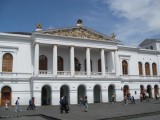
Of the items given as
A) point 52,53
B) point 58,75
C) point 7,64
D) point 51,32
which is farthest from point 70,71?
point 7,64

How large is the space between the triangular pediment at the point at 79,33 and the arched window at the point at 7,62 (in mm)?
6268

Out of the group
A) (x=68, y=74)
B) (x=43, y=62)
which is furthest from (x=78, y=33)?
(x=43, y=62)

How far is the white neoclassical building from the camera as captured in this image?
3197 cm

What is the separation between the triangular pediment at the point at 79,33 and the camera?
112ft

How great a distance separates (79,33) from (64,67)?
605cm

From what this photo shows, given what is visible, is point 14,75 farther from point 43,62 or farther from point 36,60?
point 43,62

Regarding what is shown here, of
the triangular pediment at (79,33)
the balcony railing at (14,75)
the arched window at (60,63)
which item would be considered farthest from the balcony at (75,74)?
the triangular pediment at (79,33)

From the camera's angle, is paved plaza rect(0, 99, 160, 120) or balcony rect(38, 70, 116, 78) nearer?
paved plaza rect(0, 99, 160, 120)

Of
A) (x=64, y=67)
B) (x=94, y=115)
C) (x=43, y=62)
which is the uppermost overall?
(x=43, y=62)

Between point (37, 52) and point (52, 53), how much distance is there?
13.3 ft

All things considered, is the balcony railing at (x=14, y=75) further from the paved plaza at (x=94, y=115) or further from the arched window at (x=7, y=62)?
the paved plaza at (x=94, y=115)

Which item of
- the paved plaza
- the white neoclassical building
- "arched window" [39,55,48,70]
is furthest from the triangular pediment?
the paved plaza

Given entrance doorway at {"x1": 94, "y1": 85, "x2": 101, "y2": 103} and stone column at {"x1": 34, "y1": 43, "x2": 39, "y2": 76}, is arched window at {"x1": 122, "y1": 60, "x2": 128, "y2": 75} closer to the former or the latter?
entrance doorway at {"x1": 94, "y1": 85, "x2": 101, "y2": 103}

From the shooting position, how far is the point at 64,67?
36.5m
